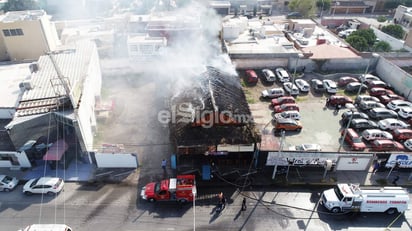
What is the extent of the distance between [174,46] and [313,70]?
19.2 meters

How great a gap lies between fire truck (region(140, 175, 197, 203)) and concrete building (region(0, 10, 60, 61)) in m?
23.2

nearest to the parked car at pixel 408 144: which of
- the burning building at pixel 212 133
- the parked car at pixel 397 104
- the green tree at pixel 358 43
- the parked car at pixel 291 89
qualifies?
the parked car at pixel 397 104

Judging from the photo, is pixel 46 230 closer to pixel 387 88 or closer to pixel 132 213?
pixel 132 213

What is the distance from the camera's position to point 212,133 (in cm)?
2039

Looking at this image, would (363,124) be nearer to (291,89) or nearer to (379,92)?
(379,92)

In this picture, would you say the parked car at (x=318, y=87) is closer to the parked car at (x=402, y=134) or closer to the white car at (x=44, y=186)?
the parked car at (x=402, y=134)

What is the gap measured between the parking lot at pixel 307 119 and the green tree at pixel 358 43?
1205cm

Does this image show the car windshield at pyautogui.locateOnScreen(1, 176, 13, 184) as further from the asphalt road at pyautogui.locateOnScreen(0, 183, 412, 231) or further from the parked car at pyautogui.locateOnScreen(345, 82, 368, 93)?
the parked car at pyautogui.locateOnScreen(345, 82, 368, 93)

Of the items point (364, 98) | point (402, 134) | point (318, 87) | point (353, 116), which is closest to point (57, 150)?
point (353, 116)

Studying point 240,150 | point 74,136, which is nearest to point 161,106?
point 74,136

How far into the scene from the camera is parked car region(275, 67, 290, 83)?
107 ft

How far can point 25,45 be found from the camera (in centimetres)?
3169

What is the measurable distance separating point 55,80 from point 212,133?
574 inches

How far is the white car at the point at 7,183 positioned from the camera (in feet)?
62.5
